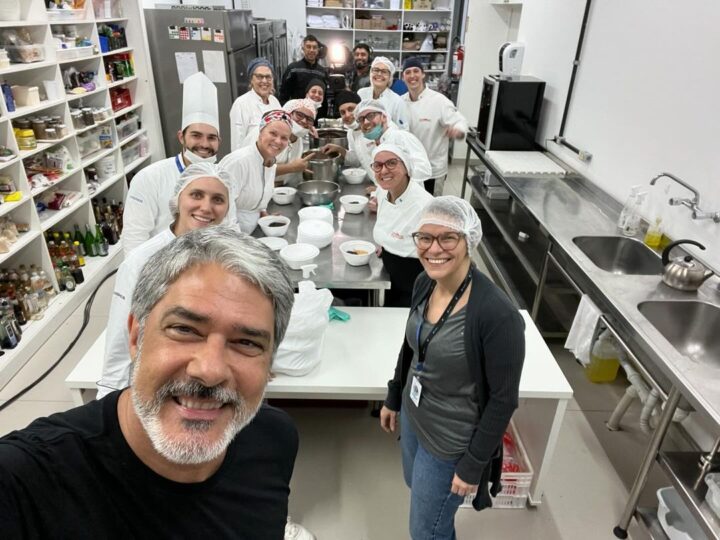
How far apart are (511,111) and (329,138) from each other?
5.66ft

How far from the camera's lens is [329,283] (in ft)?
7.68

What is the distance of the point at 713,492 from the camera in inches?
63.0

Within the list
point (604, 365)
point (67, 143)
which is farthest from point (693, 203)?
point (67, 143)

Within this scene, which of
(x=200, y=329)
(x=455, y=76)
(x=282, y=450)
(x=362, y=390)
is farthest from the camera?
(x=455, y=76)

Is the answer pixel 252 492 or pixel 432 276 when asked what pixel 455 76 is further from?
pixel 252 492

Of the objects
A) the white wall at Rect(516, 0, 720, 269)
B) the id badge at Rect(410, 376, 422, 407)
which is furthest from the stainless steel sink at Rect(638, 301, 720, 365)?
the id badge at Rect(410, 376, 422, 407)

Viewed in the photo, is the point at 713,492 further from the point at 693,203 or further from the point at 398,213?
the point at 398,213

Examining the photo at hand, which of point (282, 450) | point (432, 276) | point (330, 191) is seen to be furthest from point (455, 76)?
point (282, 450)

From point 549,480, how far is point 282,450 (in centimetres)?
177

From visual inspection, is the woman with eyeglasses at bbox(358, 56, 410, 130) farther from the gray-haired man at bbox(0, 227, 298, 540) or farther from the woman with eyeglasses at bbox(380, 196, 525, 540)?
the gray-haired man at bbox(0, 227, 298, 540)

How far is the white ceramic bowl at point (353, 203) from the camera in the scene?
3.11 meters

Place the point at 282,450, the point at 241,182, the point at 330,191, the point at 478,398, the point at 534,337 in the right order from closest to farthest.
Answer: the point at 282,450
the point at 478,398
the point at 534,337
the point at 241,182
the point at 330,191

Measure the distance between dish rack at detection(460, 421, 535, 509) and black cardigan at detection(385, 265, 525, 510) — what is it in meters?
0.76

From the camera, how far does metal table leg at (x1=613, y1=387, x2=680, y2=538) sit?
174cm
